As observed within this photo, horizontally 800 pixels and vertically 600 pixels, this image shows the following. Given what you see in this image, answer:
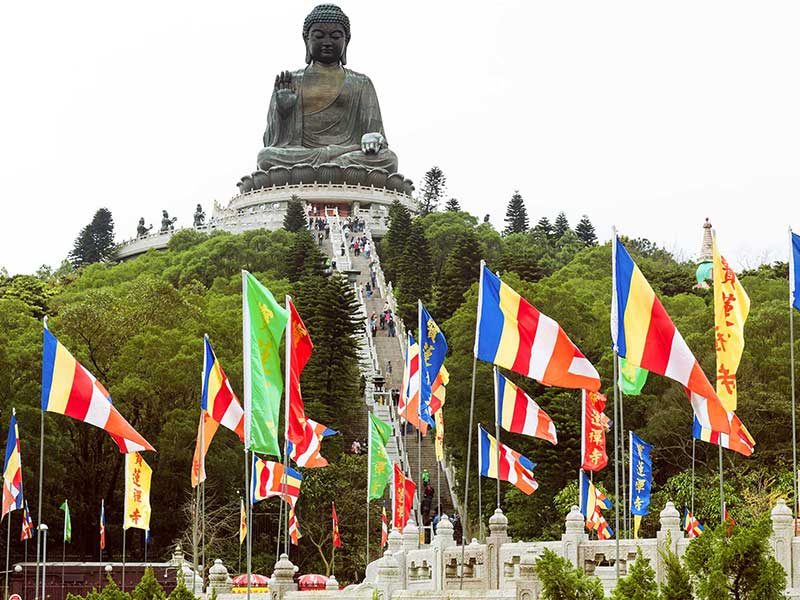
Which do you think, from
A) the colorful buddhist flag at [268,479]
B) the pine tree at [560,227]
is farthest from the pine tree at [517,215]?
the colorful buddhist flag at [268,479]

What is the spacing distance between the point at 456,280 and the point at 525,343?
36089mm

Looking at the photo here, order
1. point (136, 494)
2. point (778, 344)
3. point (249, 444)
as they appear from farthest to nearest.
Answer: point (778, 344), point (136, 494), point (249, 444)

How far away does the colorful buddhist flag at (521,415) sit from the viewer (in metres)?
27.2

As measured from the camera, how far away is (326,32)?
3351 inches

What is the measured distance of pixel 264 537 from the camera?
42.1 metres

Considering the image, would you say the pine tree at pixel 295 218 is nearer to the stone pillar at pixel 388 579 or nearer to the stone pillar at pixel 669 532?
the stone pillar at pixel 388 579

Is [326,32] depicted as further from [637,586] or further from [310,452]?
[637,586]

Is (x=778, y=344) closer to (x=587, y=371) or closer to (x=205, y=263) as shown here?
(x=587, y=371)

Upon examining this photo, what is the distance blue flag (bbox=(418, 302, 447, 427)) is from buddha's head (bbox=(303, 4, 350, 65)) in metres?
60.2

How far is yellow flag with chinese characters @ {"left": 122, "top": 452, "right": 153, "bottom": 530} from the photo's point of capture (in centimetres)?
2839

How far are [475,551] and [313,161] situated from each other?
6054 cm

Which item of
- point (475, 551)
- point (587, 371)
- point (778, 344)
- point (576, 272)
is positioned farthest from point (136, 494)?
point (576, 272)

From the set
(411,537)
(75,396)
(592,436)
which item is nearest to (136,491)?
(411,537)

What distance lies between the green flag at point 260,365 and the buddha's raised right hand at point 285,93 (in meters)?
63.9
